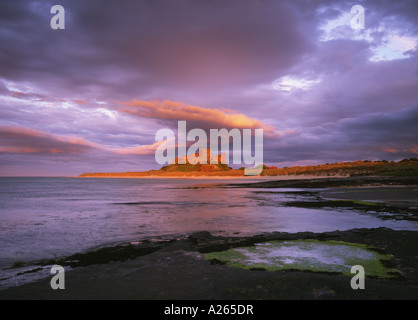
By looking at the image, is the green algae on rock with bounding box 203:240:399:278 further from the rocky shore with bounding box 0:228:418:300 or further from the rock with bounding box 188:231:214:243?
the rock with bounding box 188:231:214:243

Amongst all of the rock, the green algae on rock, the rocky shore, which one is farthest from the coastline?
the rock

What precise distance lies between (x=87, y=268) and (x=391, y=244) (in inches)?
404

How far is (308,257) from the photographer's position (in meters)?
8.16

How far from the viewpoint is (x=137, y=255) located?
8844 mm

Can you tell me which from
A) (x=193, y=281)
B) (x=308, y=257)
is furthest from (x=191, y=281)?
(x=308, y=257)

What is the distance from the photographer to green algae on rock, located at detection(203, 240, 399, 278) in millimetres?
7102

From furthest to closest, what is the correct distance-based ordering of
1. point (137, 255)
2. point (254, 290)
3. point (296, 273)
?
1. point (137, 255)
2. point (296, 273)
3. point (254, 290)

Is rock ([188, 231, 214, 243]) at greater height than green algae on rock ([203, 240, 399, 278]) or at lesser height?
lesser

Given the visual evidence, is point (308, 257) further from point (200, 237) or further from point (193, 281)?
point (200, 237)

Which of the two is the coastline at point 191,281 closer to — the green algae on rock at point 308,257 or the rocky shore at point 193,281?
the rocky shore at point 193,281

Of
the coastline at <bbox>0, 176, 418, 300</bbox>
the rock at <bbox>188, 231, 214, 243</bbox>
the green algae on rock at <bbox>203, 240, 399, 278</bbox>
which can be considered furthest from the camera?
the rock at <bbox>188, 231, 214, 243</bbox>

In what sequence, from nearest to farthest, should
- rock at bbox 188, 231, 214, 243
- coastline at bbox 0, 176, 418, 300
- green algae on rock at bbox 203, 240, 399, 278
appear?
coastline at bbox 0, 176, 418, 300
green algae on rock at bbox 203, 240, 399, 278
rock at bbox 188, 231, 214, 243
